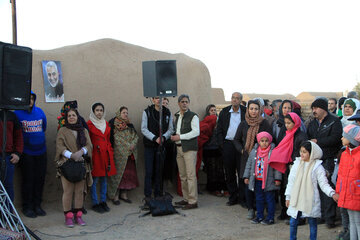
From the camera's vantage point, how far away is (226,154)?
6902 millimetres

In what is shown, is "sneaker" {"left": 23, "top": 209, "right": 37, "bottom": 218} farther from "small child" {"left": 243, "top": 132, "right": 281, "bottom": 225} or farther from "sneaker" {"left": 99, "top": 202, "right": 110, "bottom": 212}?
"small child" {"left": 243, "top": 132, "right": 281, "bottom": 225}

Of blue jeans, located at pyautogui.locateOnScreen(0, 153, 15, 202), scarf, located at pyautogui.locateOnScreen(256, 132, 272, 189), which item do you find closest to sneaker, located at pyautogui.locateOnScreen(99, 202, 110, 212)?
blue jeans, located at pyautogui.locateOnScreen(0, 153, 15, 202)

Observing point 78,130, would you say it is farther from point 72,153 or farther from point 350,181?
point 350,181

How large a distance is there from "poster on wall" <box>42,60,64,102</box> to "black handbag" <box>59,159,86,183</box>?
1.53 meters

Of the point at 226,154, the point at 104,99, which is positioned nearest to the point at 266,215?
the point at 226,154

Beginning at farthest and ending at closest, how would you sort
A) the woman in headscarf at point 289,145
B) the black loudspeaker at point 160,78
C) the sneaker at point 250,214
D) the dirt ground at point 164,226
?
the black loudspeaker at point 160,78 → the sneaker at point 250,214 → the woman in headscarf at point 289,145 → the dirt ground at point 164,226

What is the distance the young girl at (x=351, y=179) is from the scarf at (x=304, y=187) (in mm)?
Answer: 318

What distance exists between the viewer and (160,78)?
651 cm

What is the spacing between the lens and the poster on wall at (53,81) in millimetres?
6637

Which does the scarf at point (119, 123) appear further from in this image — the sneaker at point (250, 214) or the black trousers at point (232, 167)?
the sneaker at point (250, 214)

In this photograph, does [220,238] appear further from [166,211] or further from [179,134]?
[179,134]

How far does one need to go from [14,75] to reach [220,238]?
3.50 m

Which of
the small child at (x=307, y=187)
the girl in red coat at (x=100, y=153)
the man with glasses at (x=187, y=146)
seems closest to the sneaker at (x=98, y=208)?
the girl in red coat at (x=100, y=153)

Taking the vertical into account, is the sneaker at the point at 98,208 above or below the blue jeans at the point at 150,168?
below
